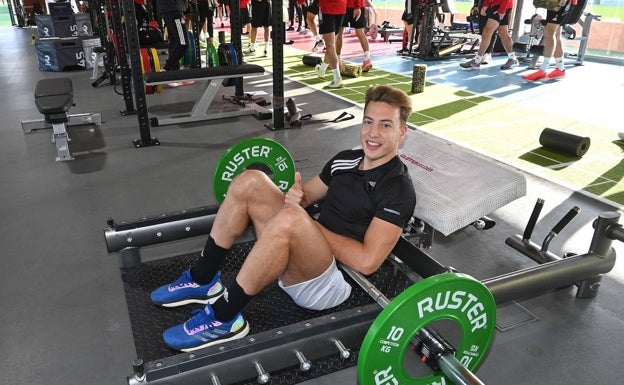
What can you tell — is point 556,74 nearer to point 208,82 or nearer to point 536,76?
point 536,76

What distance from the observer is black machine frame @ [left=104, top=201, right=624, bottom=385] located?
134 centimetres

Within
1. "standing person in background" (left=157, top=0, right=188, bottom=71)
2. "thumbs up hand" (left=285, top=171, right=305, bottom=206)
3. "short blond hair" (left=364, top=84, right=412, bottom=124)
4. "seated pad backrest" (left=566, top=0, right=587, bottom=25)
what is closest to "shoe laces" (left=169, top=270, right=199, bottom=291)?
"thumbs up hand" (left=285, top=171, right=305, bottom=206)

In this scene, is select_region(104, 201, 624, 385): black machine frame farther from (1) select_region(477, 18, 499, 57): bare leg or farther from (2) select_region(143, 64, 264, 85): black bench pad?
(1) select_region(477, 18, 499, 57): bare leg

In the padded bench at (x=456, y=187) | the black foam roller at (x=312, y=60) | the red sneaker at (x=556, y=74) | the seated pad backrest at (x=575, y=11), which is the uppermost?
the seated pad backrest at (x=575, y=11)

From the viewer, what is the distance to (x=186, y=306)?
179 centimetres

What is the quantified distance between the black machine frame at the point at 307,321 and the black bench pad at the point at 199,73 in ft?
6.75

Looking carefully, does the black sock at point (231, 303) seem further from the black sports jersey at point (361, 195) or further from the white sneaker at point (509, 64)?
the white sneaker at point (509, 64)

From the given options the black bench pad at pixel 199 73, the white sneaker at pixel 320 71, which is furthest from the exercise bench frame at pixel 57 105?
the white sneaker at pixel 320 71

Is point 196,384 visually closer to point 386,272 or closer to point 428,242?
point 386,272

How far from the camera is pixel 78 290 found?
6.53 ft

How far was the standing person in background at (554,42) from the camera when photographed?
543cm

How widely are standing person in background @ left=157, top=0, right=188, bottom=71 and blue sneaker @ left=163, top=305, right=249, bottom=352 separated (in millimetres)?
3921

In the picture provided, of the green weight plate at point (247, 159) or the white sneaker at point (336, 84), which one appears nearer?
the green weight plate at point (247, 159)

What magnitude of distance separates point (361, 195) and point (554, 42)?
518 centimetres
